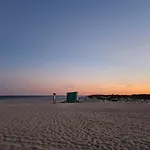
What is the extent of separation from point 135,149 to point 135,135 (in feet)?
7.46

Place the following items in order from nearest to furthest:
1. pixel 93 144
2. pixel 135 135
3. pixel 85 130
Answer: pixel 93 144
pixel 135 135
pixel 85 130

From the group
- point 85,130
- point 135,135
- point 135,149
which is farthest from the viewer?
point 85,130

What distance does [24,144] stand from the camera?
29.9ft

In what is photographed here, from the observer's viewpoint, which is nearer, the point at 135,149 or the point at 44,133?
the point at 135,149

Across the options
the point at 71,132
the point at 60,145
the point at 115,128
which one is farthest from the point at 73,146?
the point at 115,128

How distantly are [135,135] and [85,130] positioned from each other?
Result: 2252 mm

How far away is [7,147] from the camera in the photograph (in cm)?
870

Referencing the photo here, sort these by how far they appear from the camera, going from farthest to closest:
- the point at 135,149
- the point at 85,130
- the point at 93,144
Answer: the point at 85,130, the point at 93,144, the point at 135,149

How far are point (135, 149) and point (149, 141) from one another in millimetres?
1317

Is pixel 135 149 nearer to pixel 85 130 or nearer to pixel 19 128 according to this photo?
pixel 85 130

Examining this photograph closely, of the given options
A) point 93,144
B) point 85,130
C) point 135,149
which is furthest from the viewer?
point 85,130

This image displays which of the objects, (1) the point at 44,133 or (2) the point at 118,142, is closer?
(2) the point at 118,142

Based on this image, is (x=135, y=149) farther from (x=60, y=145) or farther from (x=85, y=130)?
(x=85, y=130)

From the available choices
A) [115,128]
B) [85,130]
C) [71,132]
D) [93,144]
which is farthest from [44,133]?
[115,128]
